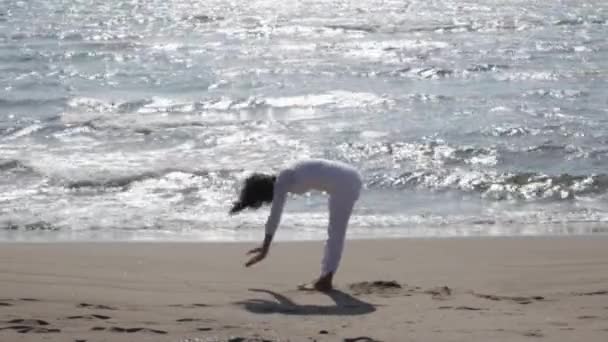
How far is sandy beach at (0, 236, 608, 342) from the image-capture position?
276 inches

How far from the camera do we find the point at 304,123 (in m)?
18.5

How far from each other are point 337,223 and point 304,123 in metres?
10.1

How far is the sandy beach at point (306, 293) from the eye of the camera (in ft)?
23.0

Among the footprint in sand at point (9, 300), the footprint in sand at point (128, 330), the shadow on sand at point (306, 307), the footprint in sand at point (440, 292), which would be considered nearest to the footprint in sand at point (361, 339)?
the shadow on sand at point (306, 307)

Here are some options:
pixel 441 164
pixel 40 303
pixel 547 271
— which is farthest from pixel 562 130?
pixel 40 303

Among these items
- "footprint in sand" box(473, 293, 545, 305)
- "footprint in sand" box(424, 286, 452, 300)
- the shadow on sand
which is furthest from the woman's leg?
"footprint in sand" box(473, 293, 545, 305)

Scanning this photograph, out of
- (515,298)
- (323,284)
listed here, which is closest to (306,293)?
(323,284)

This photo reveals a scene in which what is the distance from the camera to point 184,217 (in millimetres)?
12094

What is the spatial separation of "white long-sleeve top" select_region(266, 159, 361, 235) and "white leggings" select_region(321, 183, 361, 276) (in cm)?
3

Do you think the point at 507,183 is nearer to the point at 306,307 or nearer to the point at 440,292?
the point at 440,292

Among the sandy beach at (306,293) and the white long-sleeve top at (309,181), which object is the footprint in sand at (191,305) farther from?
the white long-sleeve top at (309,181)

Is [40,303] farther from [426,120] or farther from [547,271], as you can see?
[426,120]

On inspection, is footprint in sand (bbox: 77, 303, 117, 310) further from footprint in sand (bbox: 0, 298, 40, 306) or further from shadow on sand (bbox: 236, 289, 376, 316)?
shadow on sand (bbox: 236, 289, 376, 316)

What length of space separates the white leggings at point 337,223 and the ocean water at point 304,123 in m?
2.56
